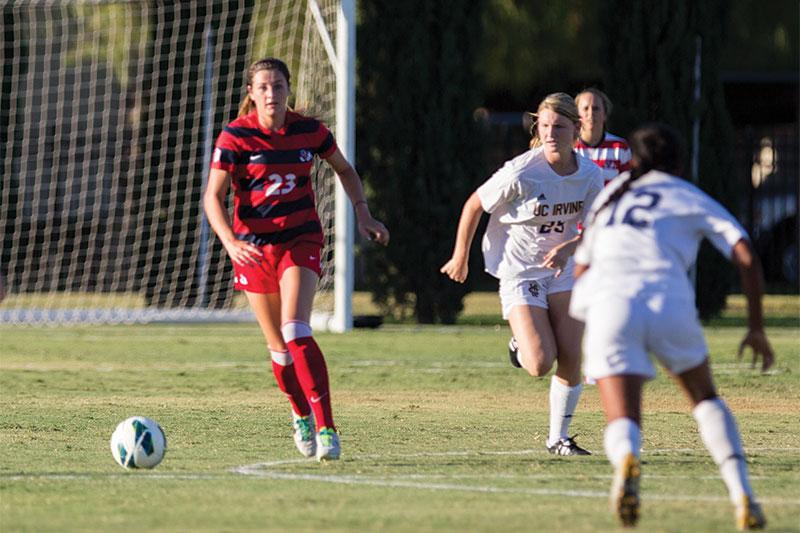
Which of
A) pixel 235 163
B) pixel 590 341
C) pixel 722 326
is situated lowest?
pixel 722 326

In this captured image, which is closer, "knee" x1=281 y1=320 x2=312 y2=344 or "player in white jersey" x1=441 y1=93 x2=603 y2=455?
"knee" x1=281 y1=320 x2=312 y2=344

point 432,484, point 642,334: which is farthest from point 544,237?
point 642,334

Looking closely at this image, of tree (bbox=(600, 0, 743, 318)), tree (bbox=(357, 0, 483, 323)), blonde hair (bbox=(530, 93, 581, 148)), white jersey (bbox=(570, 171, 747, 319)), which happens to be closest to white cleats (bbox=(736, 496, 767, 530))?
white jersey (bbox=(570, 171, 747, 319))

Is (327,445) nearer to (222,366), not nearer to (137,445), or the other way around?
(137,445)

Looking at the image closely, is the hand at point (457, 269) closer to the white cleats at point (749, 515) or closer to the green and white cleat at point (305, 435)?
the green and white cleat at point (305, 435)

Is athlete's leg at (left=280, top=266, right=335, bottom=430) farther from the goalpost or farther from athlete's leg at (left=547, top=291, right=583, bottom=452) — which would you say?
the goalpost

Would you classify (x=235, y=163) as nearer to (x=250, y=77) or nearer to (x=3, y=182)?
(x=250, y=77)

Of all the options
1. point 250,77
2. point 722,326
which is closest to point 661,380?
point 250,77

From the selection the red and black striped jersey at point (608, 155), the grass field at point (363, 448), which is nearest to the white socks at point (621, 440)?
the grass field at point (363, 448)

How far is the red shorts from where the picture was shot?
8977 mm

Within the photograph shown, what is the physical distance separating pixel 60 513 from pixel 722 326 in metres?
15.7

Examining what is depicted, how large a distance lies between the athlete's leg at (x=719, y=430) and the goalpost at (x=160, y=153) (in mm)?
12497

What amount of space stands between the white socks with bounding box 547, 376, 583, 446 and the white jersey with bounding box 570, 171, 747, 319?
2.77 meters

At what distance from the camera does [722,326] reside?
2155 centimetres
